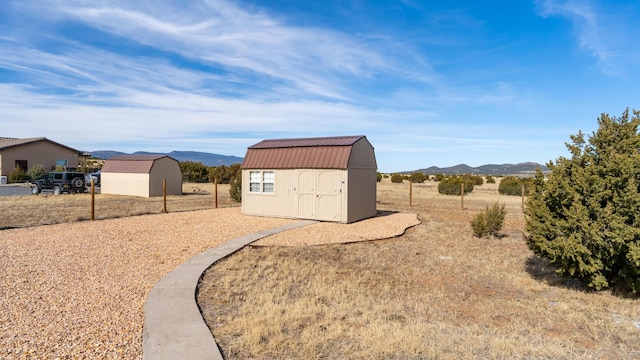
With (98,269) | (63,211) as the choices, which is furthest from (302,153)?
(63,211)

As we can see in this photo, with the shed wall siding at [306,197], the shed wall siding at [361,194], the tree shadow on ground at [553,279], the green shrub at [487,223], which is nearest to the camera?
the tree shadow on ground at [553,279]

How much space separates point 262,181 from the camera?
16922mm

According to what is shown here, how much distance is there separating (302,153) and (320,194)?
6.04ft

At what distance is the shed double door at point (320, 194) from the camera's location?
1517cm

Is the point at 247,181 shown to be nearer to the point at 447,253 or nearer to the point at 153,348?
the point at 447,253

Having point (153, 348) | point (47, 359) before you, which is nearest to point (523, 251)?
point (153, 348)

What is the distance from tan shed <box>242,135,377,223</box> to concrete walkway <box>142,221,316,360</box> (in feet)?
24.7

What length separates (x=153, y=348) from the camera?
4.52 m

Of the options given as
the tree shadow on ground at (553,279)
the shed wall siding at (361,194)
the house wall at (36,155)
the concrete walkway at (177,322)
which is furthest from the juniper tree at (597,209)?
the house wall at (36,155)

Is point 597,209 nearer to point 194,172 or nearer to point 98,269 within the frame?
point 98,269

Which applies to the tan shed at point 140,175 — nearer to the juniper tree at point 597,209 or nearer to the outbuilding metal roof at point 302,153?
the outbuilding metal roof at point 302,153

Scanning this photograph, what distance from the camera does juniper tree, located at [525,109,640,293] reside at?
20.7 ft

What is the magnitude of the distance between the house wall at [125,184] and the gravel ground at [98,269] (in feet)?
36.3

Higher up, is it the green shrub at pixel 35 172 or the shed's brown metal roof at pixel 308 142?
the shed's brown metal roof at pixel 308 142
